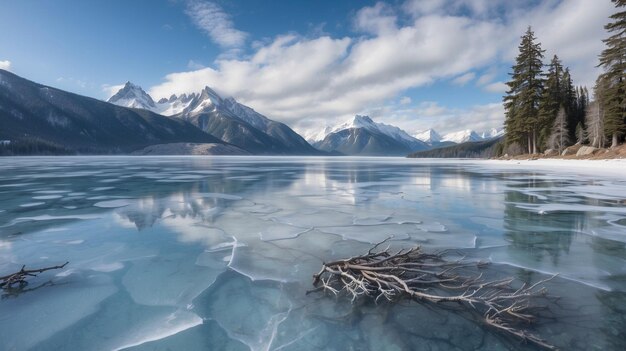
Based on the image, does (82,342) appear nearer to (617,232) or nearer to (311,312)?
(311,312)

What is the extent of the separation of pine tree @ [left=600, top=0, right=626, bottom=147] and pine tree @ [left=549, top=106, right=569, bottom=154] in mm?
7568

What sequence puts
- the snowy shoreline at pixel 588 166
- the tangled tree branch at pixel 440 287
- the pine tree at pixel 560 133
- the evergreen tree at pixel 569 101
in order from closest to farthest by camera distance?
1. the tangled tree branch at pixel 440 287
2. the snowy shoreline at pixel 588 166
3. the pine tree at pixel 560 133
4. the evergreen tree at pixel 569 101

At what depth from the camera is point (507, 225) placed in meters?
10.6

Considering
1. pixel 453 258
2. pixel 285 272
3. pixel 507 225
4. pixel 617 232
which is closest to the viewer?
pixel 285 272

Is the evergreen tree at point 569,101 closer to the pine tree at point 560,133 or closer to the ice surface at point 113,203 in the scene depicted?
the pine tree at point 560,133

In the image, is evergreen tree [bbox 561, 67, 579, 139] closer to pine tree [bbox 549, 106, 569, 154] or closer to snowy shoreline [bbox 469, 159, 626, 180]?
pine tree [bbox 549, 106, 569, 154]

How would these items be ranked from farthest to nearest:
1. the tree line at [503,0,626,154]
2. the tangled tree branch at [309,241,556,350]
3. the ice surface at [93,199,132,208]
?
the tree line at [503,0,626,154]
the ice surface at [93,199,132,208]
the tangled tree branch at [309,241,556,350]

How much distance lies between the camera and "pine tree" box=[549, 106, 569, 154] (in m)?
A: 53.7

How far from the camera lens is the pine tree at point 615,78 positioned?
1686 inches

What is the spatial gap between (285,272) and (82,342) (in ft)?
11.5

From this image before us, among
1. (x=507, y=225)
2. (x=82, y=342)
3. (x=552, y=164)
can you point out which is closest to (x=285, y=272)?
(x=82, y=342)

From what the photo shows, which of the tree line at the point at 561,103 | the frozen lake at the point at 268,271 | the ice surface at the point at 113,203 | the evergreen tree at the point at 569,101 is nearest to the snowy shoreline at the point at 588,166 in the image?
the tree line at the point at 561,103

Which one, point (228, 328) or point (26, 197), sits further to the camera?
point (26, 197)

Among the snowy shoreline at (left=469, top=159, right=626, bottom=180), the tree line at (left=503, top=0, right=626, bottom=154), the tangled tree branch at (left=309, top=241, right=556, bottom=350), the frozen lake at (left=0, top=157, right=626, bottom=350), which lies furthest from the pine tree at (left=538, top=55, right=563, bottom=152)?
the tangled tree branch at (left=309, top=241, right=556, bottom=350)
